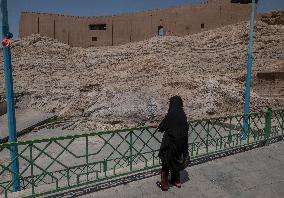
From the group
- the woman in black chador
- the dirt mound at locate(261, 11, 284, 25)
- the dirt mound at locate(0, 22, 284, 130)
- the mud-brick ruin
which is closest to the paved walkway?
the woman in black chador

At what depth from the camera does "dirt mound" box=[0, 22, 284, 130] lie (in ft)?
64.1

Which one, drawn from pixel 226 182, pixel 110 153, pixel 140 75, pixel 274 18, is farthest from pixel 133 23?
pixel 226 182

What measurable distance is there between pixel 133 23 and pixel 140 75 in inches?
285

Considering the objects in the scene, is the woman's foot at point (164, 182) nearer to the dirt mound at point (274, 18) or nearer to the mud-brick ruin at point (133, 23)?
the mud-brick ruin at point (133, 23)

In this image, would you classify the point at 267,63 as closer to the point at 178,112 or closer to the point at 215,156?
the point at 215,156

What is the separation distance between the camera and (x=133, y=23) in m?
27.8

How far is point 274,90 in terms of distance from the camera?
19172 mm

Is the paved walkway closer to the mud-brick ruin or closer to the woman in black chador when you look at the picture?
the woman in black chador

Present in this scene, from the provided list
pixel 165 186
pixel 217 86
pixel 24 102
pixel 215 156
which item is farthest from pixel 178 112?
pixel 24 102

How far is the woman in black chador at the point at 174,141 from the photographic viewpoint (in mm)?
4336

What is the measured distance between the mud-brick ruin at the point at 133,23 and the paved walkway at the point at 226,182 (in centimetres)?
2142

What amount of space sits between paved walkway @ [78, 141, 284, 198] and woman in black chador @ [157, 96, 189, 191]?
262 mm

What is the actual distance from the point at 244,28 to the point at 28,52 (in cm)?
1956

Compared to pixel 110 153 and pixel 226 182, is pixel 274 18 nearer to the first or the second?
pixel 110 153
